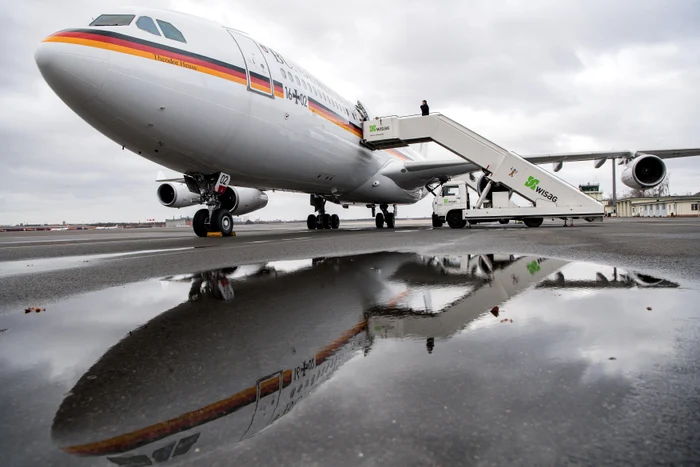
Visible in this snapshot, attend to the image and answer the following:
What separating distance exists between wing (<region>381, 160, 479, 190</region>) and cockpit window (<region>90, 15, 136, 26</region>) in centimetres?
1051

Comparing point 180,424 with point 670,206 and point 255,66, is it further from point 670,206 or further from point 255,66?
point 670,206

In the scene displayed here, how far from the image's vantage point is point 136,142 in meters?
7.29

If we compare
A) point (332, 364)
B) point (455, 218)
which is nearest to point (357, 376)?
point (332, 364)

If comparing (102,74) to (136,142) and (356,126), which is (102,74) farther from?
(356,126)

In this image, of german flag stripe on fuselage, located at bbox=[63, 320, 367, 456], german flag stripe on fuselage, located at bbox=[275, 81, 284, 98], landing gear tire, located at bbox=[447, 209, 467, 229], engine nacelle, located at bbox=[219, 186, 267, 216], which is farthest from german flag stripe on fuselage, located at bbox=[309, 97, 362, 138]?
german flag stripe on fuselage, located at bbox=[63, 320, 367, 456]

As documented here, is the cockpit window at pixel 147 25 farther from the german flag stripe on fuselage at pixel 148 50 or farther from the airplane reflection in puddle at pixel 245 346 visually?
the airplane reflection in puddle at pixel 245 346

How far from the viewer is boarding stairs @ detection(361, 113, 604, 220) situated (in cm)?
1173

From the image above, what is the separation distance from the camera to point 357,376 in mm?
1282

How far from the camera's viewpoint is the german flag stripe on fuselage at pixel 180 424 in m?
0.92

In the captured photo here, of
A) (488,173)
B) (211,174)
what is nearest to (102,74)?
(211,174)

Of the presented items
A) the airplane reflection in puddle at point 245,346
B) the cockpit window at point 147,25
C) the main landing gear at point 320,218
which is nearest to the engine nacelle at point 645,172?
the main landing gear at point 320,218

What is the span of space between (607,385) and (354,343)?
2.87ft

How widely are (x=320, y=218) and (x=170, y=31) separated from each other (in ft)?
38.3

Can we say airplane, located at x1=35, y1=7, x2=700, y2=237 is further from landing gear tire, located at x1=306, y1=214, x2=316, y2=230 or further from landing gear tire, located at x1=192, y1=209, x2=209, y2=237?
landing gear tire, located at x1=306, y1=214, x2=316, y2=230
